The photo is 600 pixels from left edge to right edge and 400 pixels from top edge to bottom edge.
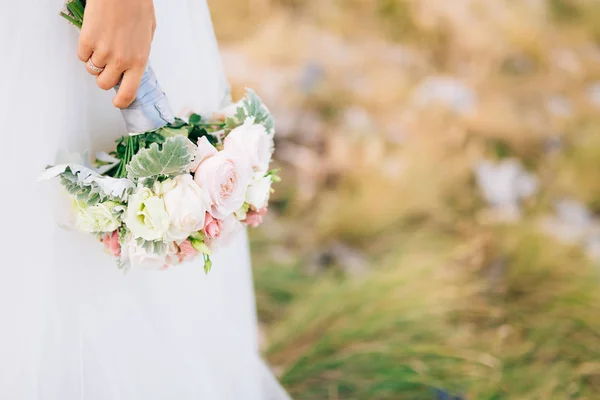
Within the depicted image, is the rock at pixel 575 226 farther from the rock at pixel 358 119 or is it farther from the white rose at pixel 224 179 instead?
the white rose at pixel 224 179

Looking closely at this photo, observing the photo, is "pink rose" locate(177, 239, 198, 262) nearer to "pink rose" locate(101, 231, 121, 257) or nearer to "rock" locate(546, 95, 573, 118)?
"pink rose" locate(101, 231, 121, 257)

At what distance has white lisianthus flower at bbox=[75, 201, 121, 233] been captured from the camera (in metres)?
0.61

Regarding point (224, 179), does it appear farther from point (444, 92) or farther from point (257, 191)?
point (444, 92)

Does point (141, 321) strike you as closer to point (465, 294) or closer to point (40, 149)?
point (40, 149)

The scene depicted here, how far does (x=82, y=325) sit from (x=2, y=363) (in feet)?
0.30

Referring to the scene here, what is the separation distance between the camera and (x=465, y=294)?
1780mm

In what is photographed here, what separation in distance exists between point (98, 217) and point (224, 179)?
143 mm

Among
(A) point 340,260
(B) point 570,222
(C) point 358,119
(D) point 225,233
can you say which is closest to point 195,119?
(D) point 225,233

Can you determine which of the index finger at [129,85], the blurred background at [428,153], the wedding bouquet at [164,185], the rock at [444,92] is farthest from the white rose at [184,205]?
the rock at [444,92]

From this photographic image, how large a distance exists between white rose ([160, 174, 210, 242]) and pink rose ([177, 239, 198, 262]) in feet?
0.07

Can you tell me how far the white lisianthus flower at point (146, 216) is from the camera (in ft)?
1.98

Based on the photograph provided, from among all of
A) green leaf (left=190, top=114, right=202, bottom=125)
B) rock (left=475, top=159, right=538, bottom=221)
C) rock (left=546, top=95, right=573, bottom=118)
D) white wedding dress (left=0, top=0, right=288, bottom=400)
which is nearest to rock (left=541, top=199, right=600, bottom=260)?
rock (left=475, top=159, right=538, bottom=221)

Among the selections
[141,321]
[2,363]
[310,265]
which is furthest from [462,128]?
[2,363]

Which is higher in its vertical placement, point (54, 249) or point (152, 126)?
point (152, 126)
